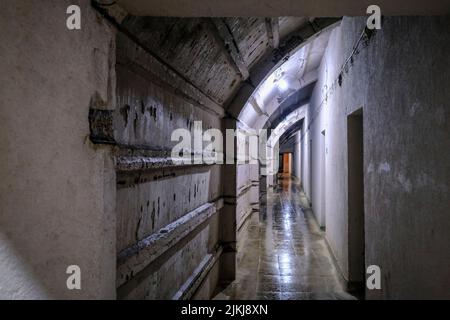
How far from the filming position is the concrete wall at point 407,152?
1934 millimetres

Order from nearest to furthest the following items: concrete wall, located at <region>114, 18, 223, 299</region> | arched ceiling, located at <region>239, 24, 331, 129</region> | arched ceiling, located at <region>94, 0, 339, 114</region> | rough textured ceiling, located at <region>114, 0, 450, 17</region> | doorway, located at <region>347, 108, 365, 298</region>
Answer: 1. rough textured ceiling, located at <region>114, 0, 450, 17</region>
2. concrete wall, located at <region>114, 18, 223, 299</region>
3. arched ceiling, located at <region>94, 0, 339, 114</region>
4. doorway, located at <region>347, 108, 365, 298</region>
5. arched ceiling, located at <region>239, 24, 331, 129</region>

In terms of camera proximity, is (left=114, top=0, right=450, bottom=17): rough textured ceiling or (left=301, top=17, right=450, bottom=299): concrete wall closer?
(left=114, top=0, right=450, bottom=17): rough textured ceiling

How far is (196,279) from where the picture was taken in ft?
11.9

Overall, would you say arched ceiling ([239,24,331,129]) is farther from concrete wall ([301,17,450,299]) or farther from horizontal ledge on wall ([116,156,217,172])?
horizontal ledge on wall ([116,156,217,172])

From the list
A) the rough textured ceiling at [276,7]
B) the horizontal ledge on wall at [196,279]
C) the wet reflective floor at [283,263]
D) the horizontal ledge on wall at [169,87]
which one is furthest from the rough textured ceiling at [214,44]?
the wet reflective floor at [283,263]

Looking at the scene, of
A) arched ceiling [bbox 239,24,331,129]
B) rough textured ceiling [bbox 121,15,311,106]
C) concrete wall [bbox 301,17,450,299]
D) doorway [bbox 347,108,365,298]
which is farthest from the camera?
arched ceiling [bbox 239,24,331,129]

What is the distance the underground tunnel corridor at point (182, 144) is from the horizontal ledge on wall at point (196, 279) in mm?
31

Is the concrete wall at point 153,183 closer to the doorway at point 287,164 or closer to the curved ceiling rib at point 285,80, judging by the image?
the curved ceiling rib at point 285,80

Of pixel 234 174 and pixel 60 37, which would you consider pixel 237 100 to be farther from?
pixel 60 37

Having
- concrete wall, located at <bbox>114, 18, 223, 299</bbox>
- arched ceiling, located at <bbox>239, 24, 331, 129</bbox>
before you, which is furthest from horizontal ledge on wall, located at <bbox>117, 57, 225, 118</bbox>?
arched ceiling, located at <bbox>239, 24, 331, 129</bbox>

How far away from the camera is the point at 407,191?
2.48 m

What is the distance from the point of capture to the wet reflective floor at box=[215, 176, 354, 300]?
494 centimetres
